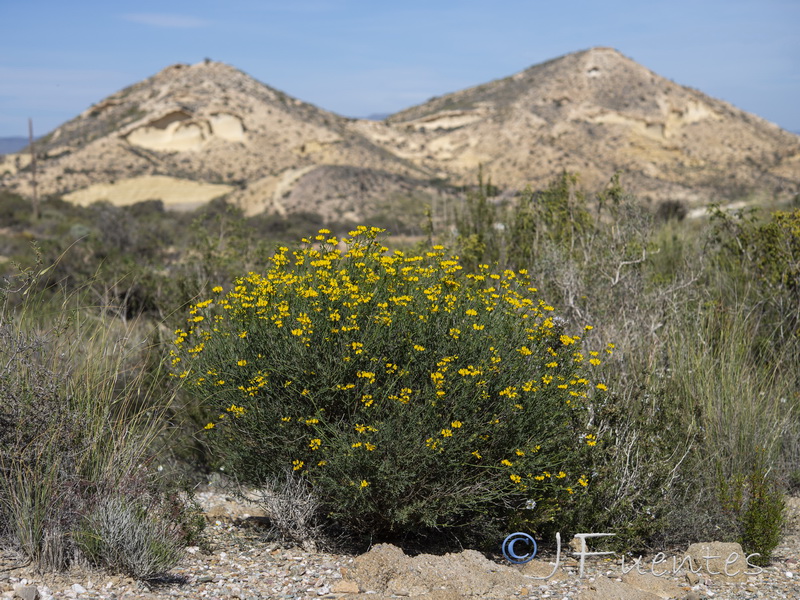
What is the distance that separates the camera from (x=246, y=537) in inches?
192

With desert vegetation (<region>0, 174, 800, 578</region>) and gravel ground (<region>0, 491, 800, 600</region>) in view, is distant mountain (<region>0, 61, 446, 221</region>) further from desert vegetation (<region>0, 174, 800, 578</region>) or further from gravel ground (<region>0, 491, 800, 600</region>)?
gravel ground (<region>0, 491, 800, 600</region>)

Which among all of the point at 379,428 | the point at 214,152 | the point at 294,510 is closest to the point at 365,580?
the point at 294,510

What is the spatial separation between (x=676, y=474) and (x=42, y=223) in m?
30.4

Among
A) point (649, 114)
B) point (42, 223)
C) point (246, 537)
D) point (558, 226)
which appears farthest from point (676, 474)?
point (649, 114)

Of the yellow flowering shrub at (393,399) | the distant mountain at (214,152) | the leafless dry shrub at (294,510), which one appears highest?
the distant mountain at (214,152)

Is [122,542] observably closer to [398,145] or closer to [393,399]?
[393,399]

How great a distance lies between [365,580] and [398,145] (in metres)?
52.4

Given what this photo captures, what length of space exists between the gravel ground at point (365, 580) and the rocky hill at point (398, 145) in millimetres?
32693

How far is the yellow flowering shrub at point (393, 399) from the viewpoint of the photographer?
14.1 ft

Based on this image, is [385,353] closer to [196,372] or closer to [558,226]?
[196,372]

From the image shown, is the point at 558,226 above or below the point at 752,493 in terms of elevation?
above

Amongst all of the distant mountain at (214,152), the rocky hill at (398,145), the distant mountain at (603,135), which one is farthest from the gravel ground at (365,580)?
the distant mountain at (603,135)

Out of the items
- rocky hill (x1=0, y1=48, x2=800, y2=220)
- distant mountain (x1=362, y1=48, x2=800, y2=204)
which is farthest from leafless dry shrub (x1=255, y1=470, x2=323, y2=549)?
distant mountain (x1=362, y1=48, x2=800, y2=204)

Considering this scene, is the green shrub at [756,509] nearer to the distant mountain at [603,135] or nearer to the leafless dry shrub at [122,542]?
the leafless dry shrub at [122,542]
